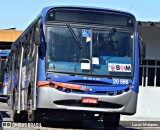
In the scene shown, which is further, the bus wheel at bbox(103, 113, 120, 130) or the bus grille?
the bus wheel at bbox(103, 113, 120, 130)

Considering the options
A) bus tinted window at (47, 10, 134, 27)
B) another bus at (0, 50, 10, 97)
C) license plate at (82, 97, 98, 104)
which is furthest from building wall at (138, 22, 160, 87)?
license plate at (82, 97, 98, 104)

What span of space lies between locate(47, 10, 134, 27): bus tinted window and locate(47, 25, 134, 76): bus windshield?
0.25m

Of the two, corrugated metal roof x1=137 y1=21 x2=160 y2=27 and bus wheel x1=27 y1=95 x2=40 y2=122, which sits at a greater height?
corrugated metal roof x1=137 y1=21 x2=160 y2=27

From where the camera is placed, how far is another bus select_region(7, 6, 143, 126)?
1209cm

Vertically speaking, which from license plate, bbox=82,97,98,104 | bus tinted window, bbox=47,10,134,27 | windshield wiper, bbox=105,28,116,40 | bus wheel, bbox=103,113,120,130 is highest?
bus tinted window, bbox=47,10,134,27

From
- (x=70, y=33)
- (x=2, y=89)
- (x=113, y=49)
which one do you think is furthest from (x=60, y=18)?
(x=2, y=89)

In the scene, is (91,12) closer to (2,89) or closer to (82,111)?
(82,111)

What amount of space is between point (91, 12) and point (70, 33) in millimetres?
944

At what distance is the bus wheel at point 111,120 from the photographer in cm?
1299

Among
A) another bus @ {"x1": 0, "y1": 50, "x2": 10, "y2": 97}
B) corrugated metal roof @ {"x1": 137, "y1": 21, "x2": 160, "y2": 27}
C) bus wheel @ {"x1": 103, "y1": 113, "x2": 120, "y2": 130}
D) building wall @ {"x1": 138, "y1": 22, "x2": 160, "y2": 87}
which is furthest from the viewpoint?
another bus @ {"x1": 0, "y1": 50, "x2": 10, "y2": 97}

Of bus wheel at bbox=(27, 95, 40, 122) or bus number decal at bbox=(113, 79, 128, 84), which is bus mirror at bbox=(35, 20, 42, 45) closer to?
bus wheel at bbox=(27, 95, 40, 122)

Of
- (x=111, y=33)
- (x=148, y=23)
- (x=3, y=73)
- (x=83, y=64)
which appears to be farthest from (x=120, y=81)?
(x=3, y=73)

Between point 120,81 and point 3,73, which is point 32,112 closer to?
point 120,81

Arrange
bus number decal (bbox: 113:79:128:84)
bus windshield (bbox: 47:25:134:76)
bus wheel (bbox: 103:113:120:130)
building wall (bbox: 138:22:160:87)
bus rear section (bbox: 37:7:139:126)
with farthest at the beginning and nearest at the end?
building wall (bbox: 138:22:160:87) < bus wheel (bbox: 103:113:120:130) < bus number decal (bbox: 113:79:128:84) < bus windshield (bbox: 47:25:134:76) < bus rear section (bbox: 37:7:139:126)
